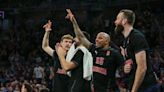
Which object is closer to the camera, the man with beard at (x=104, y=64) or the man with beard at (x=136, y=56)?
the man with beard at (x=136, y=56)

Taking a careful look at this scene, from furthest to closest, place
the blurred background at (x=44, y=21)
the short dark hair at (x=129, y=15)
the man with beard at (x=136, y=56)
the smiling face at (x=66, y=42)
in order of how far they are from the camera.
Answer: the blurred background at (x=44, y=21), the smiling face at (x=66, y=42), the short dark hair at (x=129, y=15), the man with beard at (x=136, y=56)

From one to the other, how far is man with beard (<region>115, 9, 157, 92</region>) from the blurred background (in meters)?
11.2

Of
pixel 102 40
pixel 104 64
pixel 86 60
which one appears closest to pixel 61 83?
pixel 86 60

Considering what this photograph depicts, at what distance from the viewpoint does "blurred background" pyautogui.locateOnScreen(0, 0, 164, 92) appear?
18.1m

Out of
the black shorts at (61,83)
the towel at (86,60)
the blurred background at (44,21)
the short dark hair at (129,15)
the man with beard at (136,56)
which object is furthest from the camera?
the blurred background at (44,21)

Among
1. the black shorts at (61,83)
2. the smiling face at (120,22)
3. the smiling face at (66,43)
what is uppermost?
the smiling face at (120,22)

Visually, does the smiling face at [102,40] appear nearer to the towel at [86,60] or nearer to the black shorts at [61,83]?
the towel at [86,60]

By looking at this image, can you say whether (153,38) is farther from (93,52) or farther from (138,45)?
(138,45)

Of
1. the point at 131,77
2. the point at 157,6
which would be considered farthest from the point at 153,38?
the point at 131,77

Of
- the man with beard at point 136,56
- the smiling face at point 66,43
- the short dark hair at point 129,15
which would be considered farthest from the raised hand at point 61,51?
the short dark hair at point 129,15

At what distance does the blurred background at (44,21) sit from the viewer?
711 inches

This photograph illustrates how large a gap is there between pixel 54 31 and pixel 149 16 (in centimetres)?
506

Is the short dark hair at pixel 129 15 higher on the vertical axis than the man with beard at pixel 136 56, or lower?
higher

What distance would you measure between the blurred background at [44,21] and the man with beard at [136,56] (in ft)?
36.9
